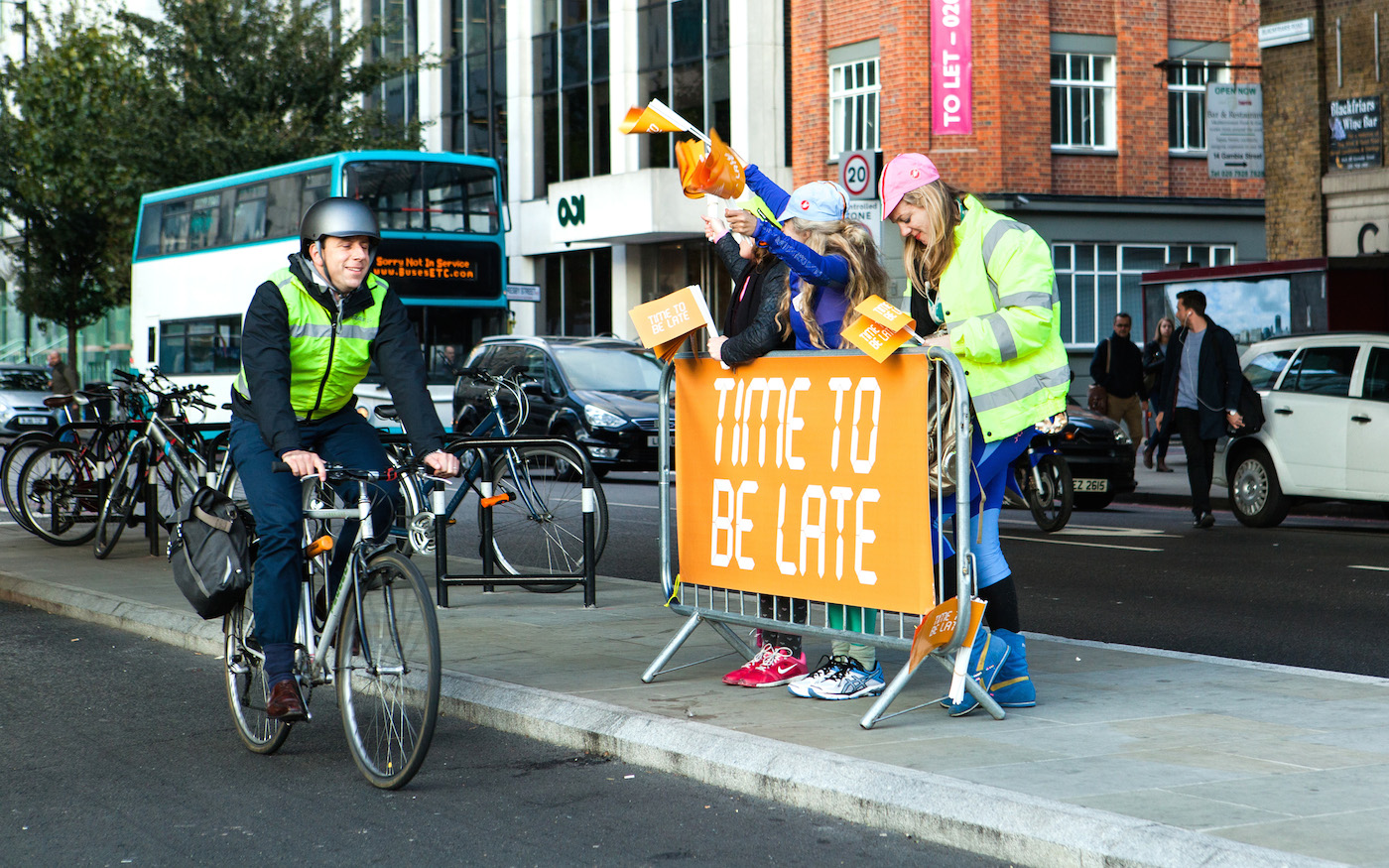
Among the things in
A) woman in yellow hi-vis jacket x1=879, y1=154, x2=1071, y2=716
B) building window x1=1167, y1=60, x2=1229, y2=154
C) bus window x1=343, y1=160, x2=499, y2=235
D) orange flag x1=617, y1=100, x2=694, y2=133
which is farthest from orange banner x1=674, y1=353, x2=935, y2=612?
building window x1=1167, y1=60, x2=1229, y2=154

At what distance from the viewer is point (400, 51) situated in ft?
139

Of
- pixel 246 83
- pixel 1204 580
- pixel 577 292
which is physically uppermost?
pixel 246 83

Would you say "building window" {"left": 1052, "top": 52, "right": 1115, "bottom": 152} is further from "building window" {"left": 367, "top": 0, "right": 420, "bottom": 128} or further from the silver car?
the silver car

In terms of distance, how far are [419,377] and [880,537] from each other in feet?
5.47

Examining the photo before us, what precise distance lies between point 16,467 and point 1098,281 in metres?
22.0

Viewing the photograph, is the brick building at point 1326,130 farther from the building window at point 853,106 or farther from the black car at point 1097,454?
the building window at point 853,106

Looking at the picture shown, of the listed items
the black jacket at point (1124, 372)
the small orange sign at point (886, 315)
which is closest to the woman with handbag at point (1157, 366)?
the black jacket at point (1124, 372)

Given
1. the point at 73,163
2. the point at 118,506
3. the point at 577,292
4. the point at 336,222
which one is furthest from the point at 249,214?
the point at 336,222

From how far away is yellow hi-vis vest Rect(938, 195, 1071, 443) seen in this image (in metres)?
5.44

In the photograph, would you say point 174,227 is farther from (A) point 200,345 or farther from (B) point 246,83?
(B) point 246,83

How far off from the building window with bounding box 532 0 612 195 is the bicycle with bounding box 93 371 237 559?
83.1 ft

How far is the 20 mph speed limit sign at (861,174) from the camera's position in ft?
52.4

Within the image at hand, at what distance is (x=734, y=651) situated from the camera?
693cm

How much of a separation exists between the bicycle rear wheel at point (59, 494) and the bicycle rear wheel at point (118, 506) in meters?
0.77
